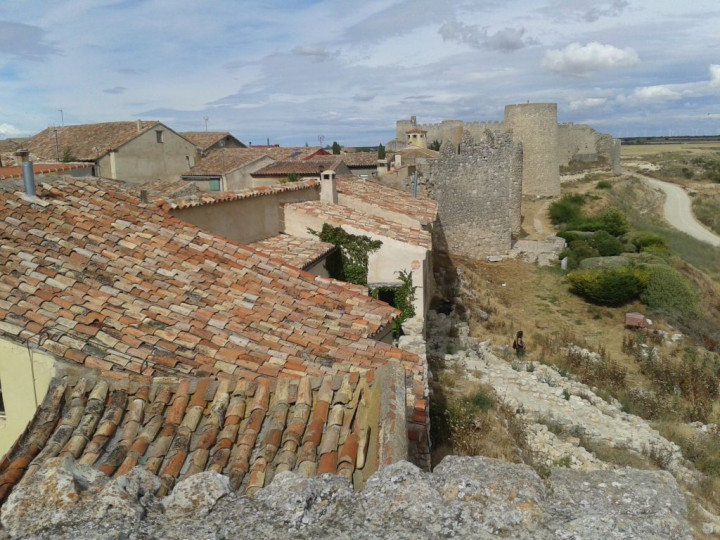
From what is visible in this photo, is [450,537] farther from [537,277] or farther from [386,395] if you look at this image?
[537,277]

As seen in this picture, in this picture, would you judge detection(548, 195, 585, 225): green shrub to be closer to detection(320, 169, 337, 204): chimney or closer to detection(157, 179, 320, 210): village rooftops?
detection(320, 169, 337, 204): chimney

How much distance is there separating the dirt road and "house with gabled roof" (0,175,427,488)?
33.8 meters

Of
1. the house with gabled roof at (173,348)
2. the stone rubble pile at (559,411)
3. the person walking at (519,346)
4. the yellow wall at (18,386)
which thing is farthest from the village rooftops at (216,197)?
the person walking at (519,346)

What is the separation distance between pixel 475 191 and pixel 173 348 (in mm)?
18947

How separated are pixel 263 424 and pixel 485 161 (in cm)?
1987

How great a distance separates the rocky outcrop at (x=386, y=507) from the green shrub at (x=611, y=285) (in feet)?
60.8

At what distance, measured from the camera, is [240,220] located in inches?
472

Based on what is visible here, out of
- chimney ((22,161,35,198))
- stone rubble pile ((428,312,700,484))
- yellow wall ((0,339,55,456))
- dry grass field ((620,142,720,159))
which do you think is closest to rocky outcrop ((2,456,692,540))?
yellow wall ((0,339,55,456))

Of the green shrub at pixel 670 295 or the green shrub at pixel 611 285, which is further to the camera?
the green shrub at pixel 611 285

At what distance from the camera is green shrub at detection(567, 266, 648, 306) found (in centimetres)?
1952

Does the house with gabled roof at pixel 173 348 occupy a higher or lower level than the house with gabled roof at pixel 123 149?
lower

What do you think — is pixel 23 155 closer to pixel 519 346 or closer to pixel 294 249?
pixel 294 249

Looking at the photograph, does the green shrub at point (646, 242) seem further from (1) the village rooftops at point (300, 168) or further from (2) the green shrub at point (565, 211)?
(1) the village rooftops at point (300, 168)

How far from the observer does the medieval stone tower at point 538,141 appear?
41.0m
